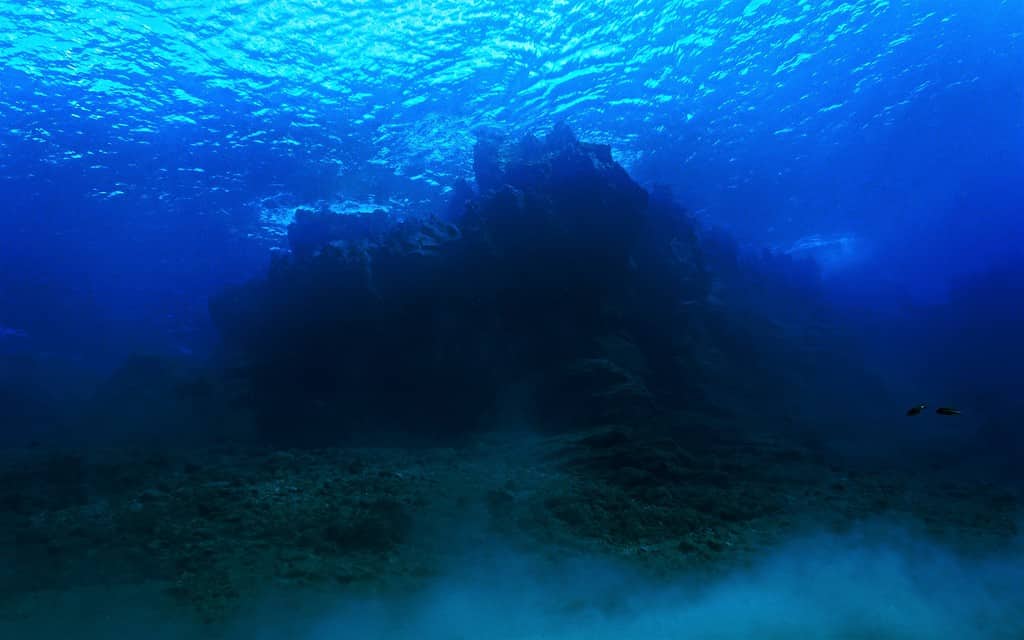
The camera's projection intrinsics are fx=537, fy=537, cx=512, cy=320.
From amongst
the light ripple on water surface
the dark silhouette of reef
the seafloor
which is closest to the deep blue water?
the light ripple on water surface

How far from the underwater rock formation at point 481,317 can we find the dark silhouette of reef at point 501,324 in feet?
0.17

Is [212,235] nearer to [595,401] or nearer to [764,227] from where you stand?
[595,401]

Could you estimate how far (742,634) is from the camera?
6.20 m

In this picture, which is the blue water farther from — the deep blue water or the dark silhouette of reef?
the dark silhouette of reef

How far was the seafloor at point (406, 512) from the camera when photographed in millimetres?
7605

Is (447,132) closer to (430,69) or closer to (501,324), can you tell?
(430,69)

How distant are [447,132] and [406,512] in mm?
18886

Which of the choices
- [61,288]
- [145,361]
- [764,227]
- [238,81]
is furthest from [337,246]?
[764,227]

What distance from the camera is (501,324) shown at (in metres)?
18.9

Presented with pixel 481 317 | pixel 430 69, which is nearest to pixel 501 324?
pixel 481 317

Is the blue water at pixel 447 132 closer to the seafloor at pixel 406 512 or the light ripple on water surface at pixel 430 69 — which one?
the light ripple on water surface at pixel 430 69

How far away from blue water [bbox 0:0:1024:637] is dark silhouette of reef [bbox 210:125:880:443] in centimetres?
458

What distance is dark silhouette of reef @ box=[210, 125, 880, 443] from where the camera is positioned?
1773 cm

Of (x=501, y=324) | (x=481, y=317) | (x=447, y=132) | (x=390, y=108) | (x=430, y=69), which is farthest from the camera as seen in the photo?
(x=447, y=132)
